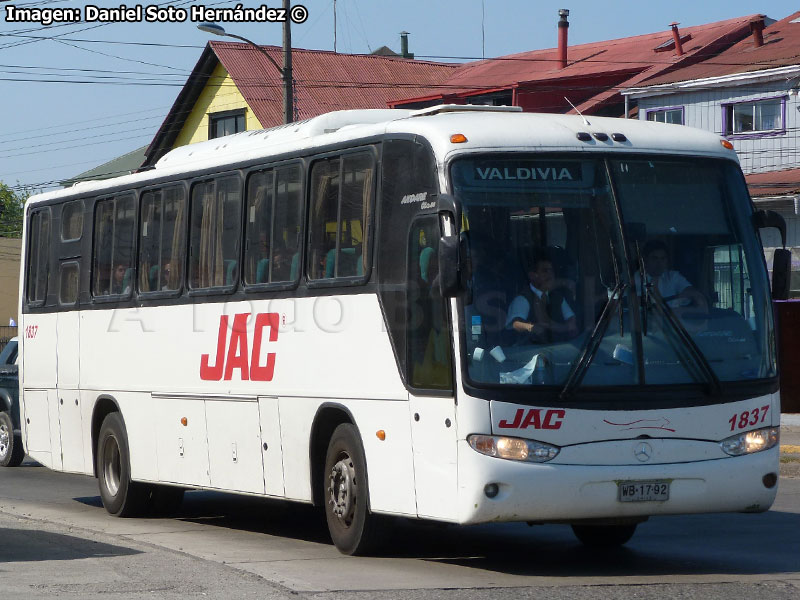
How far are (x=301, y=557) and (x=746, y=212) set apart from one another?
4.13 meters

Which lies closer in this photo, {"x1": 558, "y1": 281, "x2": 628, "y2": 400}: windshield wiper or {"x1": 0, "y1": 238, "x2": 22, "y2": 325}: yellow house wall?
{"x1": 558, "y1": 281, "x2": 628, "y2": 400}: windshield wiper

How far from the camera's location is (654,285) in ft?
33.2

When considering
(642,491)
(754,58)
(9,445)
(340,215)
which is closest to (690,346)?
(642,491)

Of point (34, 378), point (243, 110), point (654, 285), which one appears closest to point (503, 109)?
point (654, 285)

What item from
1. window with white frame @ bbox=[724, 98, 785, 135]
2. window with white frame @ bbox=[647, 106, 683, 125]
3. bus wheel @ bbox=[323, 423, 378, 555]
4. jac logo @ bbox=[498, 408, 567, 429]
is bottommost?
bus wheel @ bbox=[323, 423, 378, 555]

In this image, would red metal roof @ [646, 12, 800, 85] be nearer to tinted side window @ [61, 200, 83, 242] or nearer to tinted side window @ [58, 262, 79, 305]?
tinted side window @ [61, 200, 83, 242]

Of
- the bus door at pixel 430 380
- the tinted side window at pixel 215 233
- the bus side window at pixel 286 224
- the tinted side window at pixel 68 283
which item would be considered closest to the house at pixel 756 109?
the tinted side window at pixel 68 283

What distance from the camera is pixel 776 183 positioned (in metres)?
35.0

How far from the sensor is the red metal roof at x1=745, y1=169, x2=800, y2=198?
3450 centimetres

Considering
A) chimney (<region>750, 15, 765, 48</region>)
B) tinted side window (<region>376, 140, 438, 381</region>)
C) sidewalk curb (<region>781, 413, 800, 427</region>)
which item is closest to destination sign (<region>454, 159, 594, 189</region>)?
tinted side window (<region>376, 140, 438, 381</region>)

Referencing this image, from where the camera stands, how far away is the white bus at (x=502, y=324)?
9.76m

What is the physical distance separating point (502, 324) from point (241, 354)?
3661 mm

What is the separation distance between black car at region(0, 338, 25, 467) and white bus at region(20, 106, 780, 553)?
9962 millimetres

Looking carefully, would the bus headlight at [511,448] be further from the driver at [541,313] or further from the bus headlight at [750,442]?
the bus headlight at [750,442]
